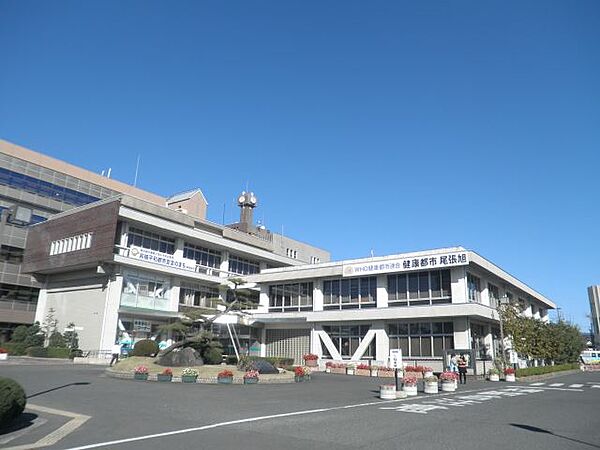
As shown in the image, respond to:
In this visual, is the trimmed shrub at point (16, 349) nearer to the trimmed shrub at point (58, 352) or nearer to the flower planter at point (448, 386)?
the trimmed shrub at point (58, 352)

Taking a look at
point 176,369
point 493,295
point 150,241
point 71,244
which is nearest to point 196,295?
point 150,241

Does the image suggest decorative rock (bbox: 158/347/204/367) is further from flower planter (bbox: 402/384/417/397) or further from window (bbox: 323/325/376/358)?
window (bbox: 323/325/376/358)

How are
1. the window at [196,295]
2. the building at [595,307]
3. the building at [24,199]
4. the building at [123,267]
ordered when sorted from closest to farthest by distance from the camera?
the building at [123,267]
the window at [196,295]
the building at [24,199]
the building at [595,307]

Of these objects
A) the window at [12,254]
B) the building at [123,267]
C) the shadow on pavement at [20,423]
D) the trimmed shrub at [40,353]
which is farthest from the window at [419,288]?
the window at [12,254]

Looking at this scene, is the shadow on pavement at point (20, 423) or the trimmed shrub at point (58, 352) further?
the trimmed shrub at point (58, 352)

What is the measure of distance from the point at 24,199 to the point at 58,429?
43.6 meters

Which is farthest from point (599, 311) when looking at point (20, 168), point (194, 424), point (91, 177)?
point (194, 424)

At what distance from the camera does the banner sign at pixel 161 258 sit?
3709 cm

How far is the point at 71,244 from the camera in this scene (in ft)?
126

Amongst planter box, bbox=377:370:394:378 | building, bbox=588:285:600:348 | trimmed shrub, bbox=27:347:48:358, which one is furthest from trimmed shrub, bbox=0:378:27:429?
building, bbox=588:285:600:348

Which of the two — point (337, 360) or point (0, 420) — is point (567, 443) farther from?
point (337, 360)

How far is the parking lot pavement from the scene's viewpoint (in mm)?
8438

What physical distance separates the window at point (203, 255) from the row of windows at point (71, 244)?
8.71m

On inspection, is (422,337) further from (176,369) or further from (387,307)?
(176,369)
